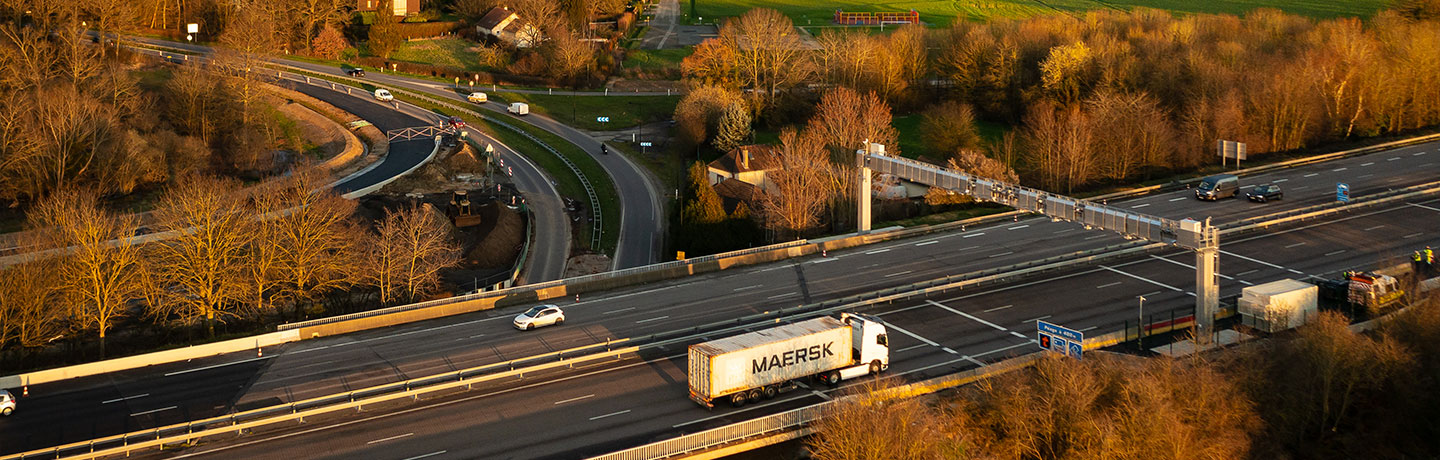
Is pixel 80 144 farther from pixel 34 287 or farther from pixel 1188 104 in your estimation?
pixel 1188 104

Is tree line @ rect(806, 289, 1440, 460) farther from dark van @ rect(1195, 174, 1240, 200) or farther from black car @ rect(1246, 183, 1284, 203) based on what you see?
dark van @ rect(1195, 174, 1240, 200)

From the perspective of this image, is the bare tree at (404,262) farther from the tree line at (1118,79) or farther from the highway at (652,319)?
the tree line at (1118,79)

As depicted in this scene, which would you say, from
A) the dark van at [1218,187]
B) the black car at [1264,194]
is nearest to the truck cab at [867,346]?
the dark van at [1218,187]

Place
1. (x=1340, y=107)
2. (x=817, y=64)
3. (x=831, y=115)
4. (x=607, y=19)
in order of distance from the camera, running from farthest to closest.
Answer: (x=607, y=19) < (x=817, y=64) < (x=1340, y=107) < (x=831, y=115)

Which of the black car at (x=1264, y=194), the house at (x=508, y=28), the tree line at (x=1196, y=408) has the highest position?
the house at (x=508, y=28)

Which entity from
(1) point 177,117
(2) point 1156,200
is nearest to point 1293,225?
(2) point 1156,200

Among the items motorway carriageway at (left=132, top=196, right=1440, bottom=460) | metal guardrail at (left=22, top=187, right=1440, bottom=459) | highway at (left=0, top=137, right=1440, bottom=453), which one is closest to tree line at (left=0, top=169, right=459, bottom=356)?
highway at (left=0, top=137, right=1440, bottom=453)
